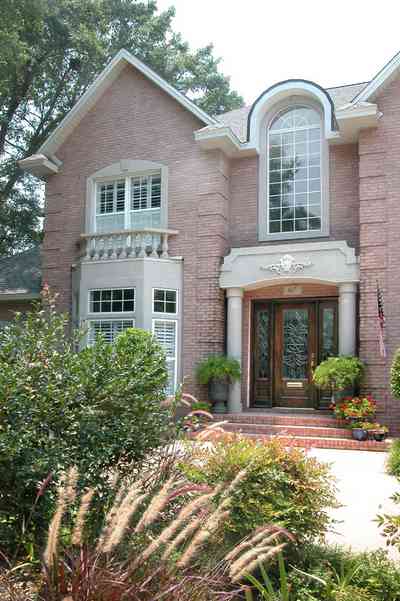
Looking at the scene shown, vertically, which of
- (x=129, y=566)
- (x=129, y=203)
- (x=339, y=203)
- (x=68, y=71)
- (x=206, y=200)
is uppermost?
(x=68, y=71)

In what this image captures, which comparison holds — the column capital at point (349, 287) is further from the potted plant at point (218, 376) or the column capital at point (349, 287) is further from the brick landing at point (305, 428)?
the potted plant at point (218, 376)

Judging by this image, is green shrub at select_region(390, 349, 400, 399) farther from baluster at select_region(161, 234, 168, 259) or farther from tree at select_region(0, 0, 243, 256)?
tree at select_region(0, 0, 243, 256)

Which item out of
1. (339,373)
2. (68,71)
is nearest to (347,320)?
(339,373)

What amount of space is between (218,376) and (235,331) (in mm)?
1224

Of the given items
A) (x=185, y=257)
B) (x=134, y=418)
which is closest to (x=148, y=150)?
(x=185, y=257)

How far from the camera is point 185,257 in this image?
13.9 meters

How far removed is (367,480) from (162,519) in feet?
16.3

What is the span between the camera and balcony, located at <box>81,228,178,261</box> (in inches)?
546

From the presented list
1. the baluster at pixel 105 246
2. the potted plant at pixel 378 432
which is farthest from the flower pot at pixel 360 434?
the baluster at pixel 105 246

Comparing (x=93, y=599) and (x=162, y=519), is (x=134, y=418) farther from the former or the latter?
(x=93, y=599)

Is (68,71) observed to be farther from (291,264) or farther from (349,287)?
(349,287)

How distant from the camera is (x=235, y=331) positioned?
13.4m

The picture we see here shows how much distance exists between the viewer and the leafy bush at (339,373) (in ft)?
37.1

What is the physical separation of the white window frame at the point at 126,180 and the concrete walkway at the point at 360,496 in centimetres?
717
